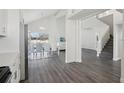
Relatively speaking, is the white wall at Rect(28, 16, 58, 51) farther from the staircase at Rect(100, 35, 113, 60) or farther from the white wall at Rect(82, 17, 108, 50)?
the staircase at Rect(100, 35, 113, 60)

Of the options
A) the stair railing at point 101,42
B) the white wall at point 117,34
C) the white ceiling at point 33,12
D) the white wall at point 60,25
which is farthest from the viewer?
the white wall at point 60,25

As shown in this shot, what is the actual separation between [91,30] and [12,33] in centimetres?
1112

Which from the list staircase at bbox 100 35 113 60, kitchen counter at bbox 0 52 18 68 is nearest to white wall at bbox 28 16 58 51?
staircase at bbox 100 35 113 60

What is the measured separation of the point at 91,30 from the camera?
13.6 m

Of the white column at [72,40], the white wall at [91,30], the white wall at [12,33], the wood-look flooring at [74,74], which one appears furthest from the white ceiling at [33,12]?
the white wall at [91,30]

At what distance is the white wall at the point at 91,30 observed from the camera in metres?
11.9

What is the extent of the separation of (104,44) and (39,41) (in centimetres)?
643

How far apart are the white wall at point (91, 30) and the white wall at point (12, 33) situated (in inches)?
367

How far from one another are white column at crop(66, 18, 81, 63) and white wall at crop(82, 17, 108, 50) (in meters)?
5.64

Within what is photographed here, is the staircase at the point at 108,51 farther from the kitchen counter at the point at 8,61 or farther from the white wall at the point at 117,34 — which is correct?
the kitchen counter at the point at 8,61

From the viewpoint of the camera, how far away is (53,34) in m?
12.6

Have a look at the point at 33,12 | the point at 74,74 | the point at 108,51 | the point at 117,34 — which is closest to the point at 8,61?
the point at 74,74
